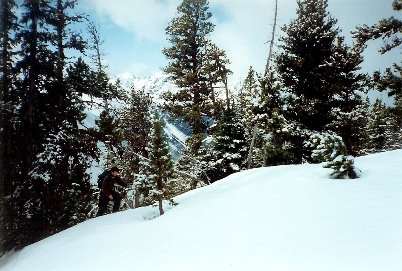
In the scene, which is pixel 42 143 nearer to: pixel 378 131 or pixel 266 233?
pixel 266 233

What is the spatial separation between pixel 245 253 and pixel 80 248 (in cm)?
431

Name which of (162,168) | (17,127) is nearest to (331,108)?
(162,168)

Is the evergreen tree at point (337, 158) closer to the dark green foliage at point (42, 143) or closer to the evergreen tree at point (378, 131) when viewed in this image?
the dark green foliage at point (42, 143)

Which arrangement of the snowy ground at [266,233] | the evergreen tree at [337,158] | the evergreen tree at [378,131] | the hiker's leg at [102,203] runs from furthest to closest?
the evergreen tree at [378,131], the hiker's leg at [102,203], the evergreen tree at [337,158], the snowy ground at [266,233]

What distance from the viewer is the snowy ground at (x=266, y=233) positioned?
409 centimetres

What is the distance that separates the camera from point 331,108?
53.2 ft

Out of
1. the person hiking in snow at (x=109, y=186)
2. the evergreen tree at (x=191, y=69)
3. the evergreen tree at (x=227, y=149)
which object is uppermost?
the evergreen tree at (x=191, y=69)

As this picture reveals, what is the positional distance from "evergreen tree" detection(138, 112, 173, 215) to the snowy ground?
884mm

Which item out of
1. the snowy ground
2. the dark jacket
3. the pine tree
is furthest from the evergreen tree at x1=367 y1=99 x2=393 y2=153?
the dark jacket

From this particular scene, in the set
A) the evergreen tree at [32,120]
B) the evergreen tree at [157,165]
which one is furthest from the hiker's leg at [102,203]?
the evergreen tree at [157,165]

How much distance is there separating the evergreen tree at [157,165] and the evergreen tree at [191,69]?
12.2 m

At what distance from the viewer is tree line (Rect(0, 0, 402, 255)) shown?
10156 mm

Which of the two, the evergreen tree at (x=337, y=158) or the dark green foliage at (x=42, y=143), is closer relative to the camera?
the evergreen tree at (x=337, y=158)

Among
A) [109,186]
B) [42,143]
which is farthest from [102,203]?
[42,143]
